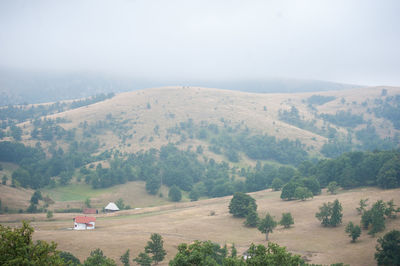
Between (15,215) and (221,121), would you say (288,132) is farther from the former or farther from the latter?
(15,215)

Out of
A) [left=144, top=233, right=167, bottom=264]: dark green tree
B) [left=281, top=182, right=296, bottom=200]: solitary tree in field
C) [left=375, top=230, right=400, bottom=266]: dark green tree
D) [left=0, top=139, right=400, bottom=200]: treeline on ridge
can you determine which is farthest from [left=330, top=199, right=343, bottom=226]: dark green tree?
[left=144, top=233, right=167, bottom=264]: dark green tree

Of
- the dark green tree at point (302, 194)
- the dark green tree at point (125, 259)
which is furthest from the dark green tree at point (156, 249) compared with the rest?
the dark green tree at point (302, 194)

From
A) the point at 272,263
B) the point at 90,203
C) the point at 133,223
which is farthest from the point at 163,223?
the point at 272,263

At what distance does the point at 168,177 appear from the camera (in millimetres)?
129250

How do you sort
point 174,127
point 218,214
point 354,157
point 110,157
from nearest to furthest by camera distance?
1. point 218,214
2. point 354,157
3. point 110,157
4. point 174,127

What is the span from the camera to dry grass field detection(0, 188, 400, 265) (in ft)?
151

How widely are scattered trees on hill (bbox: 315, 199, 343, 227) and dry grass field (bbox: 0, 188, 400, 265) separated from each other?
135 centimetres

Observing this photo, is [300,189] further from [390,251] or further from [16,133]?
[16,133]

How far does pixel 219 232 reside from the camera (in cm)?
6194

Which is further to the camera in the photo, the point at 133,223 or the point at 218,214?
the point at 218,214

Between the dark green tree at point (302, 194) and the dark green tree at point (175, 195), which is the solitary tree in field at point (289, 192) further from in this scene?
the dark green tree at point (175, 195)

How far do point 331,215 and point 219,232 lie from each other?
21.0 m

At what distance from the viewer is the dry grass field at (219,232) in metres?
46.1

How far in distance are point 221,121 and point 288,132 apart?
4086 cm
